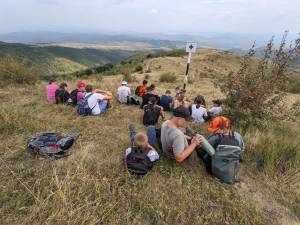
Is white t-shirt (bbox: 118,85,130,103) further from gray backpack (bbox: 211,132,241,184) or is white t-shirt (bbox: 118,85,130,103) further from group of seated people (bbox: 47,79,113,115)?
gray backpack (bbox: 211,132,241,184)

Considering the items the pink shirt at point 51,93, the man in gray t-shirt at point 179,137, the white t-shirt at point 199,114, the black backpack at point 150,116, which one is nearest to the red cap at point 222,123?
the man in gray t-shirt at point 179,137

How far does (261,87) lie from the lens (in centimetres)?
615

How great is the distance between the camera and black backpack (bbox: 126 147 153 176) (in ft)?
13.8

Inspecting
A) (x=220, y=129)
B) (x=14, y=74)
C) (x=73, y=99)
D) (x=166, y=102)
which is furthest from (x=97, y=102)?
(x=14, y=74)

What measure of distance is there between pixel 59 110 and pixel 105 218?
492 centimetres

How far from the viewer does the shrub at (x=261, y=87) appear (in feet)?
20.6

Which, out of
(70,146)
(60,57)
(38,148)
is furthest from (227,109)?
(60,57)

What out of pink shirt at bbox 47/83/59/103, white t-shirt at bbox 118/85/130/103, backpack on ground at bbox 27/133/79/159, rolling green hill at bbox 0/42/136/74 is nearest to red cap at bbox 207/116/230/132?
backpack on ground at bbox 27/133/79/159

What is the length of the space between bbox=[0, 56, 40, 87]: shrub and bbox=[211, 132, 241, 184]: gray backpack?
398 inches

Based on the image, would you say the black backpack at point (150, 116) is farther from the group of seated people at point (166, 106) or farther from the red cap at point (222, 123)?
the red cap at point (222, 123)

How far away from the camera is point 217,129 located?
4664 mm

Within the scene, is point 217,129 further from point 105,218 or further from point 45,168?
point 45,168

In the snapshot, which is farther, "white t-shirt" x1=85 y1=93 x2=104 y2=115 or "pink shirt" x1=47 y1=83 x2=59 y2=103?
"pink shirt" x1=47 y1=83 x2=59 y2=103

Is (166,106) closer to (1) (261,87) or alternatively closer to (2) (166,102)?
(2) (166,102)
